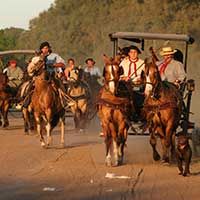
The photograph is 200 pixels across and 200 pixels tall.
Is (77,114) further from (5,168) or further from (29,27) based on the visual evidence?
(29,27)

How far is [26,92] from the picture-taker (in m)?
21.2

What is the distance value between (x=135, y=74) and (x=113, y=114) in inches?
61.4

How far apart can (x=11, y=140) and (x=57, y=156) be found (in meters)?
4.57

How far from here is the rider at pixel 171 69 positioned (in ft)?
55.5

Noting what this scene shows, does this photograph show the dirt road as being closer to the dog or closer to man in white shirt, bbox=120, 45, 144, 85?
the dog

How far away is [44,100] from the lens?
19484mm

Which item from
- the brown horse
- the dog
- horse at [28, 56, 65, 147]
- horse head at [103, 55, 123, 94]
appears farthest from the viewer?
the brown horse

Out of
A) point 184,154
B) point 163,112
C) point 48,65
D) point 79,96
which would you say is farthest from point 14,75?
point 184,154

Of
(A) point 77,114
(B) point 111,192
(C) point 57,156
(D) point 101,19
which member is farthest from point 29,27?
(B) point 111,192

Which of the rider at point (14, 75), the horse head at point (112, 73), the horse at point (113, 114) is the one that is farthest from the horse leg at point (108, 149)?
the rider at point (14, 75)

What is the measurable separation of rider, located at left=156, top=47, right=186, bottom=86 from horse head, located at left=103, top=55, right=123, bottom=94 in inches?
76.4

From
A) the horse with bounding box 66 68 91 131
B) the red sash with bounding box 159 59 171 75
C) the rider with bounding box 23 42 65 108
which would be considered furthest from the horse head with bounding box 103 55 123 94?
the horse with bounding box 66 68 91 131

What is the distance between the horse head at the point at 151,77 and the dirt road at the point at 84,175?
150 centimetres

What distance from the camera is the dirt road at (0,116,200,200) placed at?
12008mm
